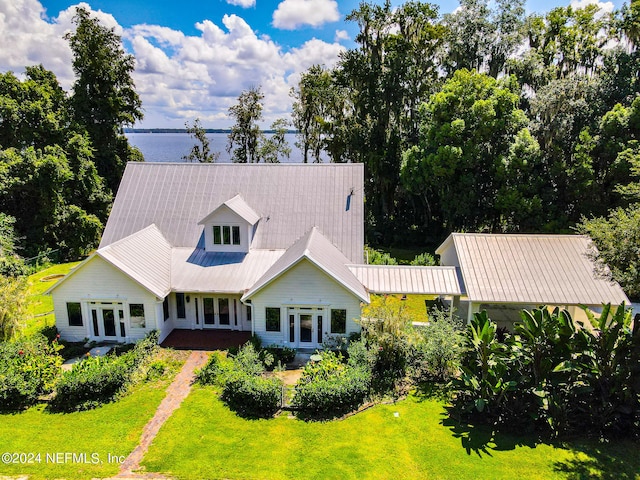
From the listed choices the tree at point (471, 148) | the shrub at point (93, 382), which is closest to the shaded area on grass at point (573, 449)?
the shrub at point (93, 382)

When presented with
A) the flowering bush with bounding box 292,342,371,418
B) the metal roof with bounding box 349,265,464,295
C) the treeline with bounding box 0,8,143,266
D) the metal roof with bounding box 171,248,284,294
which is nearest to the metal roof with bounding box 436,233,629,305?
the metal roof with bounding box 349,265,464,295

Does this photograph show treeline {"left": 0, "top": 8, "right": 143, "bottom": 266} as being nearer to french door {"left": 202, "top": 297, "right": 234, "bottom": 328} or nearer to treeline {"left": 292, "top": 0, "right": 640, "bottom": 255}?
french door {"left": 202, "top": 297, "right": 234, "bottom": 328}

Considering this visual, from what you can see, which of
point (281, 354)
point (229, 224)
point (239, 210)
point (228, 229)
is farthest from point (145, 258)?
point (281, 354)

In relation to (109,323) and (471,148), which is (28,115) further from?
(471,148)

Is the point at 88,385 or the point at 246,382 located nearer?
the point at 246,382

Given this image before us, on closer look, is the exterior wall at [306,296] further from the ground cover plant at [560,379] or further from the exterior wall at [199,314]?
the ground cover plant at [560,379]
